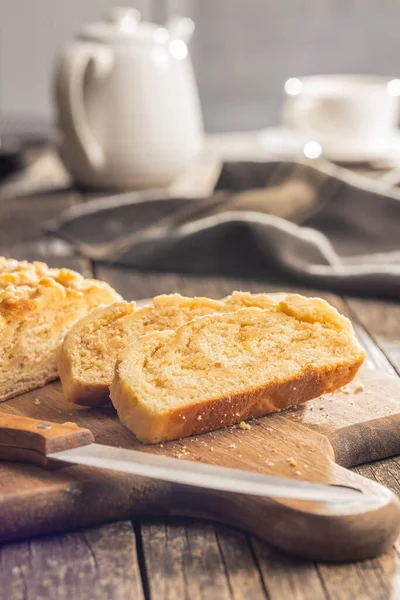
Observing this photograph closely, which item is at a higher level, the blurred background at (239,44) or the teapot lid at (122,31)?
the teapot lid at (122,31)

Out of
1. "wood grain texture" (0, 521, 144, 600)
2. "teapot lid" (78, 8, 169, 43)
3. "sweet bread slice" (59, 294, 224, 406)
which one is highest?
"teapot lid" (78, 8, 169, 43)

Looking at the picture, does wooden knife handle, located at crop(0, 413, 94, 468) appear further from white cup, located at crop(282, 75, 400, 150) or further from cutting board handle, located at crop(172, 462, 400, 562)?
white cup, located at crop(282, 75, 400, 150)

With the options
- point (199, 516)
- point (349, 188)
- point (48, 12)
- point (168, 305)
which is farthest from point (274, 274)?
point (48, 12)

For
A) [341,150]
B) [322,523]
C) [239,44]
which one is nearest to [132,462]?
[322,523]

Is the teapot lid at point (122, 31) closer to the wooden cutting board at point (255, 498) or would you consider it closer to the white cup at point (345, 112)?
the white cup at point (345, 112)

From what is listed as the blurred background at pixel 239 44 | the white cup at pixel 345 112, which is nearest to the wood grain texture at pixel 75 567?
the white cup at pixel 345 112

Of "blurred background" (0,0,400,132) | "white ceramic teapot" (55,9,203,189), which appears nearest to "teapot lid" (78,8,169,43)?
"white ceramic teapot" (55,9,203,189)

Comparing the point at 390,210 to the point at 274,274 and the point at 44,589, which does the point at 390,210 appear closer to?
the point at 274,274
